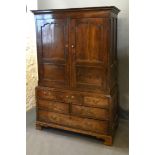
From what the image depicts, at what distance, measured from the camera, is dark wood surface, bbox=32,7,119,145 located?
267 cm

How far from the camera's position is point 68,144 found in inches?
108

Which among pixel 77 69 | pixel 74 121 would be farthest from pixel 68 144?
pixel 77 69

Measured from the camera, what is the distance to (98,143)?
2.78 meters

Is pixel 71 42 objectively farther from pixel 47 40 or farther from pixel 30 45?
pixel 30 45

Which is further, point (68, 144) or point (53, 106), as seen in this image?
point (53, 106)

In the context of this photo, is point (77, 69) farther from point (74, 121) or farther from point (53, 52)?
point (74, 121)

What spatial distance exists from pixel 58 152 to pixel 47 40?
1.45 meters

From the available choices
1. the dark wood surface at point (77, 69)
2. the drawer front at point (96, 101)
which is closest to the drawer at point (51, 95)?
the dark wood surface at point (77, 69)

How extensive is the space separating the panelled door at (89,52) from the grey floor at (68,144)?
2.23 feet

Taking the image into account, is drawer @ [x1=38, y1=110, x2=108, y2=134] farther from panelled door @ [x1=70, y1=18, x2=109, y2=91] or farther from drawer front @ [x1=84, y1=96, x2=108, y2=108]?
panelled door @ [x1=70, y1=18, x2=109, y2=91]

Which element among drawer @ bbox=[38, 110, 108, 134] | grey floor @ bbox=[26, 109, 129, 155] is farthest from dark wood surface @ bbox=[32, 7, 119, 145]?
grey floor @ bbox=[26, 109, 129, 155]

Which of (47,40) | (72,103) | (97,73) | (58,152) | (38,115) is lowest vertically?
(58,152)

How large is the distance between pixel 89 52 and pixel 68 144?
1175 mm
